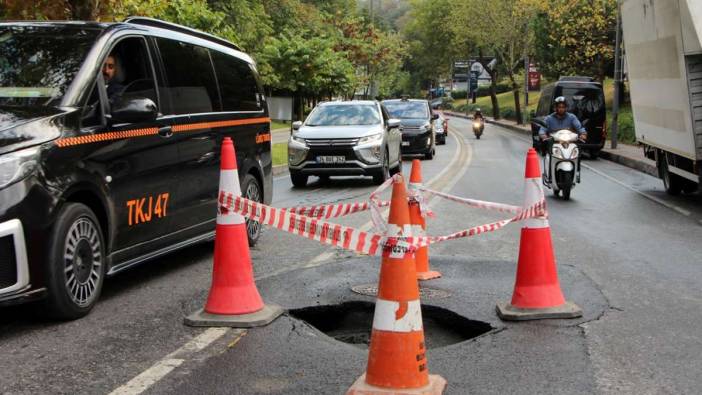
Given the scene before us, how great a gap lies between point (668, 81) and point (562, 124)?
6.17ft

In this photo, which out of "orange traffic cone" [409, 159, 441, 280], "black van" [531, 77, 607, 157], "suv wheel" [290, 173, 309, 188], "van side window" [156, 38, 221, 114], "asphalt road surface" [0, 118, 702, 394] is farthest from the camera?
"black van" [531, 77, 607, 157]

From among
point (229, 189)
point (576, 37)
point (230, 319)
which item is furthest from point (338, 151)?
point (576, 37)

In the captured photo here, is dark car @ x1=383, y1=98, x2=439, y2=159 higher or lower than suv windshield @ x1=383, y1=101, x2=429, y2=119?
lower

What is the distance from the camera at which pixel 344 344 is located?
17.5 feet

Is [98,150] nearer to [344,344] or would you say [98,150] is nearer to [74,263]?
[74,263]

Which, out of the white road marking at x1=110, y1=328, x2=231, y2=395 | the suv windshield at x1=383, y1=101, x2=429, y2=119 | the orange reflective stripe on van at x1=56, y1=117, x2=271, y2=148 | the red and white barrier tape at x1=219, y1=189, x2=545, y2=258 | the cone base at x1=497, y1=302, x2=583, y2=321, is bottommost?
the cone base at x1=497, y1=302, x2=583, y2=321

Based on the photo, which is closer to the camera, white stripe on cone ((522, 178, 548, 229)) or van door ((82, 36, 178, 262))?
white stripe on cone ((522, 178, 548, 229))

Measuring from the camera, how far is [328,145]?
16422 millimetres

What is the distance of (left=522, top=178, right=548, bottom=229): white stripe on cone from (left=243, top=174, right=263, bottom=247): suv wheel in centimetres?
361

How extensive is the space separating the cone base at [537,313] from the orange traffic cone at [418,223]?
1055 millimetres

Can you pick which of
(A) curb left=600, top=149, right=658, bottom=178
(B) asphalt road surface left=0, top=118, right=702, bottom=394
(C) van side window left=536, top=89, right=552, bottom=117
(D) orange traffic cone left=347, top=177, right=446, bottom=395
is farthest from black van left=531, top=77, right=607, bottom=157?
(D) orange traffic cone left=347, top=177, right=446, bottom=395

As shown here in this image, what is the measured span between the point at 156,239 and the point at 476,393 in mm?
3479

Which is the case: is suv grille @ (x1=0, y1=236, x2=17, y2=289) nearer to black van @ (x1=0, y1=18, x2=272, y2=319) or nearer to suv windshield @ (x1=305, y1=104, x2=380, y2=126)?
black van @ (x1=0, y1=18, x2=272, y2=319)

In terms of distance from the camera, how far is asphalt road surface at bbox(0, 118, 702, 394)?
4.57 m
